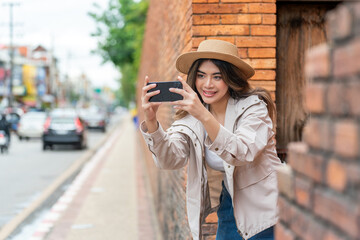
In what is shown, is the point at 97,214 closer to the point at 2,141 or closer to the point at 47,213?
the point at 47,213

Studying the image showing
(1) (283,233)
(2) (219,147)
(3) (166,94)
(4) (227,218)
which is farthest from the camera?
(4) (227,218)

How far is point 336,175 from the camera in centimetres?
114

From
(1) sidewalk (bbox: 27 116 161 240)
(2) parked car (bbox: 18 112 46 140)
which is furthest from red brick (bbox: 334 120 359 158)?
(2) parked car (bbox: 18 112 46 140)

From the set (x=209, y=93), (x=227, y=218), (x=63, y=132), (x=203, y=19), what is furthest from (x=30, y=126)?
(x=209, y=93)

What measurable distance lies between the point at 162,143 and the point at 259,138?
0.53 metres

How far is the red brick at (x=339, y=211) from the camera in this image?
3.42 feet

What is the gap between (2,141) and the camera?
64.1ft

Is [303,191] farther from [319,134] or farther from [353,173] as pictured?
[353,173]

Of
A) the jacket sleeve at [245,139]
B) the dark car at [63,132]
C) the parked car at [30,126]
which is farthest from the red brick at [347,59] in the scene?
the parked car at [30,126]

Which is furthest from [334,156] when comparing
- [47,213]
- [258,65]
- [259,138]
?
[47,213]

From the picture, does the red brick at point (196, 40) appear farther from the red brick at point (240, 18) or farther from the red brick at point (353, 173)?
the red brick at point (353, 173)

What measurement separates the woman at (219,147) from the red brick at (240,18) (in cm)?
120

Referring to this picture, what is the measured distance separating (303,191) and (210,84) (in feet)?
4.68

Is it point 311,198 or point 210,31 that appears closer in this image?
point 311,198
